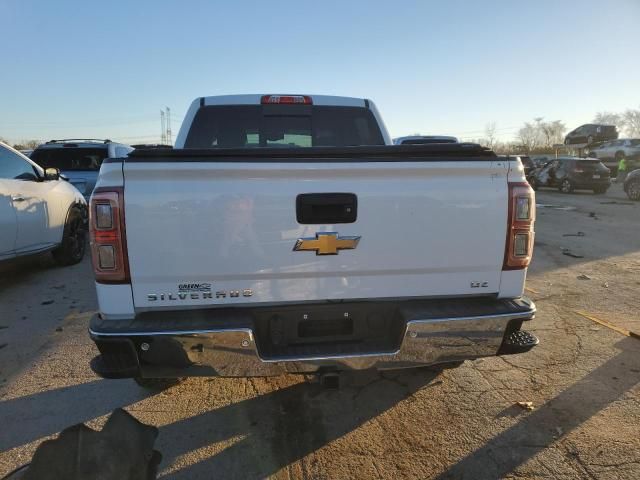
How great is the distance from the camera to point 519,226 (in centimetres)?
259

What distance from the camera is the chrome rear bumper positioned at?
229 cm

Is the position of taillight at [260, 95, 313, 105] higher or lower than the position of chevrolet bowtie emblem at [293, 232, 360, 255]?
higher

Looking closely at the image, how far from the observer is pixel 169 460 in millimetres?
2680

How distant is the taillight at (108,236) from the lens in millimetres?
2279

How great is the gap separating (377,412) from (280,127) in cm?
277

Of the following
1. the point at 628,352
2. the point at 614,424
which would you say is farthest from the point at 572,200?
the point at 614,424

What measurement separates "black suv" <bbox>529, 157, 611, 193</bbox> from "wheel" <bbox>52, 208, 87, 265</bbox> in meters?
21.0

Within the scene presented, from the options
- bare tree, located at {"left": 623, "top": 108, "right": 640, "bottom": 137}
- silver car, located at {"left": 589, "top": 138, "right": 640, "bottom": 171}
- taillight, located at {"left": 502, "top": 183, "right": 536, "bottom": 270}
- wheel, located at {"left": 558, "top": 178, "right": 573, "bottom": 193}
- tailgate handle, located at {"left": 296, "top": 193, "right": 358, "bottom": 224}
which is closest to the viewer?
tailgate handle, located at {"left": 296, "top": 193, "right": 358, "bottom": 224}

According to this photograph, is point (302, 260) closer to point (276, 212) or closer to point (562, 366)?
point (276, 212)

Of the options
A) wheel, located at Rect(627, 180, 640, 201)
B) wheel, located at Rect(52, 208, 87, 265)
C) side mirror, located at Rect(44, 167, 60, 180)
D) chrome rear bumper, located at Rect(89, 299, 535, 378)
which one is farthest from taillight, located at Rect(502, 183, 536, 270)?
wheel, located at Rect(627, 180, 640, 201)

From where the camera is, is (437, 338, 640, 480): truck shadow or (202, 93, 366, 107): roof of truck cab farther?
(202, 93, 366, 107): roof of truck cab

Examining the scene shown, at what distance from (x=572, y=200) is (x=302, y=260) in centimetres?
1961

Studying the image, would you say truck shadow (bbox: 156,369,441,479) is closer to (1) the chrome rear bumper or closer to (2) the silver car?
(1) the chrome rear bumper

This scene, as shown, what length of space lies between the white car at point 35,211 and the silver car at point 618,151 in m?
32.0
